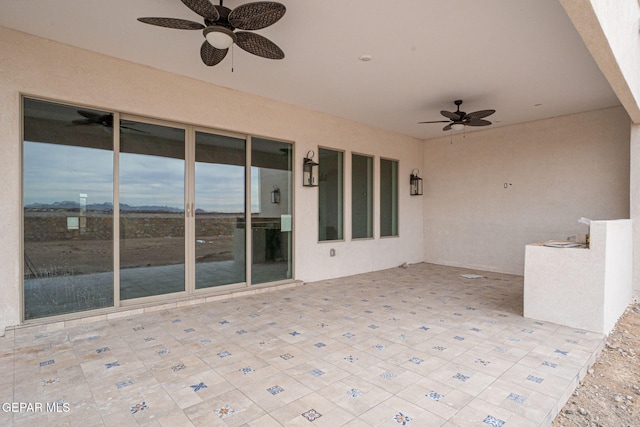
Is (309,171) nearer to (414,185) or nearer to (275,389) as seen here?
→ (414,185)

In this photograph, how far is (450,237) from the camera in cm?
761

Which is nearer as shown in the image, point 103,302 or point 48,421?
point 48,421

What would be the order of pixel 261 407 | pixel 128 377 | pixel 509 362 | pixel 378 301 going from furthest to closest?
pixel 378 301 < pixel 509 362 < pixel 128 377 < pixel 261 407

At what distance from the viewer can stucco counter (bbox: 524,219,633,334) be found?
3.43m

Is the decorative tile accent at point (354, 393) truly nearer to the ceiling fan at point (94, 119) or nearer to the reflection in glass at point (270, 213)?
the reflection in glass at point (270, 213)

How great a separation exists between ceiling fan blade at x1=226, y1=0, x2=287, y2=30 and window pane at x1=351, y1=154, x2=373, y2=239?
410cm

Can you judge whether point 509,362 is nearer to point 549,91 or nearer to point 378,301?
point 378,301

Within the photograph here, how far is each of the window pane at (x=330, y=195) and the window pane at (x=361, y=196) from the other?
34 centimetres

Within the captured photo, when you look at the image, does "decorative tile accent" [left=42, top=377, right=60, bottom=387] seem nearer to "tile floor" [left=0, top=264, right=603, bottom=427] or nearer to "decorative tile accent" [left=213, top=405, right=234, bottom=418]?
"tile floor" [left=0, top=264, right=603, bottom=427]

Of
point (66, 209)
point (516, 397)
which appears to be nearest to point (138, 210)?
point (66, 209)

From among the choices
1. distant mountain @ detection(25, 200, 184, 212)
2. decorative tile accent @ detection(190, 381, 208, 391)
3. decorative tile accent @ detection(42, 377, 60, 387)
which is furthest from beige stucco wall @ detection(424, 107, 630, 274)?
decorative tile accent @ detection(42, 377, 60, 387)

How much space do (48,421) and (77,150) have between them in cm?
281

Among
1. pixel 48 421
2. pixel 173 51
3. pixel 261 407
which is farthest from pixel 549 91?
pixel 48 421

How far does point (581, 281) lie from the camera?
11.6ft
